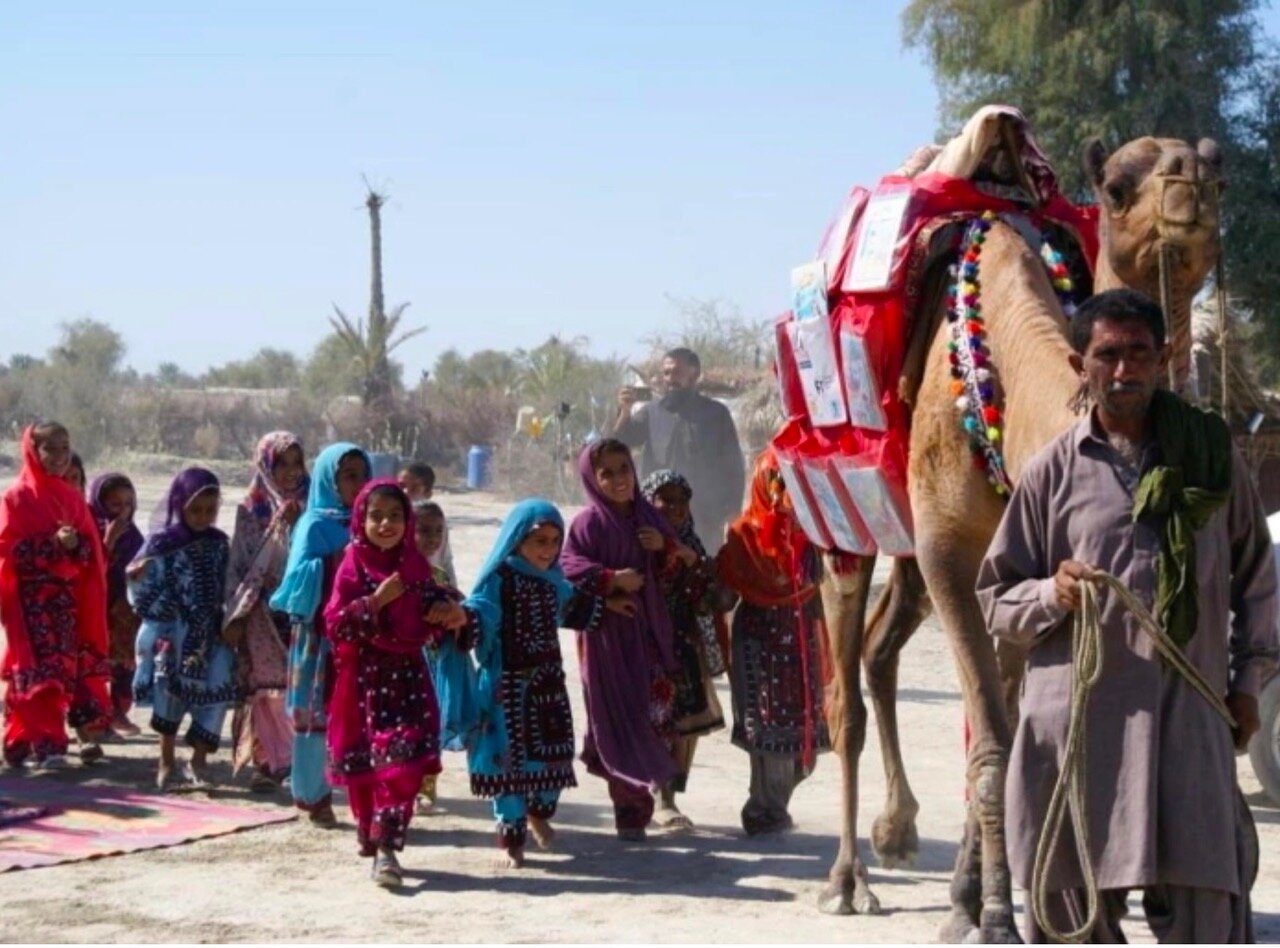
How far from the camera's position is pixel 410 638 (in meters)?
7.86

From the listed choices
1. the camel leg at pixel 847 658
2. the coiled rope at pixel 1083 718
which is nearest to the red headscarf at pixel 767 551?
the camel leg at pixel 847 658

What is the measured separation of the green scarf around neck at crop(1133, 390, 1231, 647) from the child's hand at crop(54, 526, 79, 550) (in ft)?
22.2

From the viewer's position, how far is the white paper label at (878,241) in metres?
6.84

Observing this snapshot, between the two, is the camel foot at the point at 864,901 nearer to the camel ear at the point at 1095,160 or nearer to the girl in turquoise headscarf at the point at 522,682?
the girl in turquoise headscarf at the point at 522,682

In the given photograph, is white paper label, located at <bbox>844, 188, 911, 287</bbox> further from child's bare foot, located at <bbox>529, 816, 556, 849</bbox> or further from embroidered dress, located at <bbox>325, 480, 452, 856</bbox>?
child's bare foot, located at <bbox>529, 816, 556, 849</bbox>

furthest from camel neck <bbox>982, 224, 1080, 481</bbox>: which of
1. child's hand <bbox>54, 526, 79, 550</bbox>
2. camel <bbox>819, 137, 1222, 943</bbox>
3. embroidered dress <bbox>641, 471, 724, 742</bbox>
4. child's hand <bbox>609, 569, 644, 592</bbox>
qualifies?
child's hand <bbox>54, 526, 79, 550</bbox>

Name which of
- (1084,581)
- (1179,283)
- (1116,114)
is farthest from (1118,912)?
(1116,114)

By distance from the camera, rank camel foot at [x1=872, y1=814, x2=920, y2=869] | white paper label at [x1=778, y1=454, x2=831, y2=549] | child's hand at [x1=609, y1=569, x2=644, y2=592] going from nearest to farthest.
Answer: white paper label at [x1=778, y1=454, x2=831, y2=549] < camel foot at [x1=872, y1=814, x2=920, y2=869] < child's hand at [x1=609, y1=569, x2=644, y2=592]

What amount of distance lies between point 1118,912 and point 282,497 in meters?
5.68

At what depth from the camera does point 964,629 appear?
6.16 m

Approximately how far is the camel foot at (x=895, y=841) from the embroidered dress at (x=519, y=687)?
4.02ft

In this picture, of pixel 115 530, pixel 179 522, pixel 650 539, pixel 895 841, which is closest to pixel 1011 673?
pixel 895 841

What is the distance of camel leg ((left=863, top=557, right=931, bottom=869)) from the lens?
26.1 ft

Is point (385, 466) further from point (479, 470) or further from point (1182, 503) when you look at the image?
point (479, 470)
